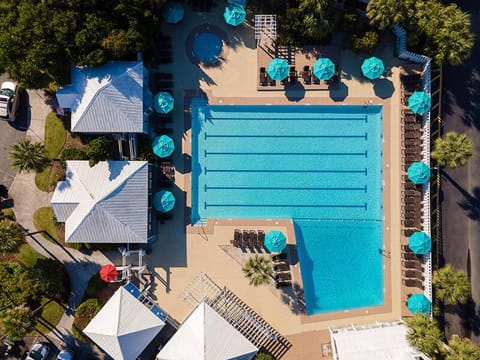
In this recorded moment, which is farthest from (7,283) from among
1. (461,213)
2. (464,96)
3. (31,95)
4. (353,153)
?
(464,96)

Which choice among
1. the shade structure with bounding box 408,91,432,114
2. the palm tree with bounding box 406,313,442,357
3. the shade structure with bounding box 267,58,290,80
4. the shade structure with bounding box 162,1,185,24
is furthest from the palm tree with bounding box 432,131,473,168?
the shade structure with bounding box 162,1,185,24

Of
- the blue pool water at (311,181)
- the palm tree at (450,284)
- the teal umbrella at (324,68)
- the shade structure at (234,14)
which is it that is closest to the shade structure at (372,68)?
the teal umbrella at (324,68)

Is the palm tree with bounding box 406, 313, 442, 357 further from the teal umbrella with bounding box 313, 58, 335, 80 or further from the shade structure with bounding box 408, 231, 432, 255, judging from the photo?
the teal umbrella with bounding box 313, 58, 335, 80

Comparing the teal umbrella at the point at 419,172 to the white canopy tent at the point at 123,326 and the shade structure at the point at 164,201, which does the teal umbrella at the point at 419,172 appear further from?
the white canopy tent at the point at 123,326

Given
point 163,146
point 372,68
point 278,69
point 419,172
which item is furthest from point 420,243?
point 163,146

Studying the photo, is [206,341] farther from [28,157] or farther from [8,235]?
[28,157]
